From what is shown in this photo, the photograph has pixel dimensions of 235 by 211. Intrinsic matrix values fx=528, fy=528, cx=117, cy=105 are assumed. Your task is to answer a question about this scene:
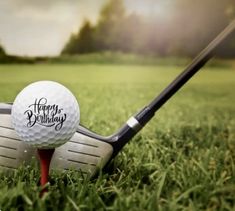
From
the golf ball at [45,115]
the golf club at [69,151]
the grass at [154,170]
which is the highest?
the golf ball at [45,115]

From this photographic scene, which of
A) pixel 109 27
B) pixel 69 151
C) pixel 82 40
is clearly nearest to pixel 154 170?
pixel 69 151

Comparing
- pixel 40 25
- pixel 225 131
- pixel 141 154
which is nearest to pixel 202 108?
pixel 225 131

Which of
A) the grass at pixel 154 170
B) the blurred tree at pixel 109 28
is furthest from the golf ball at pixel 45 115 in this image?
the blurred tree at pixel 109 28

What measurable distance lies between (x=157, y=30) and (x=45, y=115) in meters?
9.01

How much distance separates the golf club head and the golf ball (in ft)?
0.73

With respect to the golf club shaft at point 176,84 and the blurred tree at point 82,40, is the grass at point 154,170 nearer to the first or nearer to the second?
the golf club shaft at point 176,84

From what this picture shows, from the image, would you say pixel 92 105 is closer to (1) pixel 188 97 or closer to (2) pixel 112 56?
(1) pixel 188 97

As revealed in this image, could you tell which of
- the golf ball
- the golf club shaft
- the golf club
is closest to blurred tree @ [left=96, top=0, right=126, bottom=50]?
the golf club shaft

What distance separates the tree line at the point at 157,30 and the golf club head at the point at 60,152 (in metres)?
7.80

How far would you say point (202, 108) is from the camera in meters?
4.92

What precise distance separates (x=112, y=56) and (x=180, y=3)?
170 centimetres

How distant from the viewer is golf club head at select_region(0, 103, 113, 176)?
225cm

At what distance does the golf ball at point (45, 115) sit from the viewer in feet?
6.35

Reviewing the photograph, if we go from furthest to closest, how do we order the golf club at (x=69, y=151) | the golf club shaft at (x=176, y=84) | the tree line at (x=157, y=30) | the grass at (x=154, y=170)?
the tree line at (x=157, y=30) < the golf club shaft at (x=176, y=84) < the golf club at (x=69, y=151) < the grass at (x=154, y=170)
